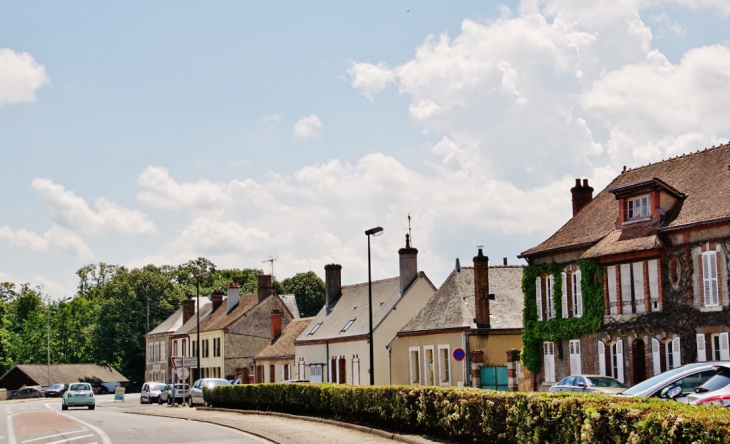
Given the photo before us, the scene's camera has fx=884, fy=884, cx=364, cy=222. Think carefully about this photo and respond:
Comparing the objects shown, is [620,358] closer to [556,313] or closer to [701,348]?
[701,348]

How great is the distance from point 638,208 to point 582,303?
4.40m

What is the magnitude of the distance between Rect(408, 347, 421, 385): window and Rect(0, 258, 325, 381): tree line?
5850 centimetres

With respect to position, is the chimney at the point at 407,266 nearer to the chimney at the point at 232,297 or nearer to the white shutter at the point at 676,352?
the white shutter at the point at 676,352

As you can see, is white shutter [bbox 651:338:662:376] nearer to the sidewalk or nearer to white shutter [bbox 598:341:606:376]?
white shutter [bbox 598:341:606:376]

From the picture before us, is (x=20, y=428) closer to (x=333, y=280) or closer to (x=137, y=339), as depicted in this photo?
(x=333, y=280)

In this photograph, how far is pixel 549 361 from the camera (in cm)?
3703

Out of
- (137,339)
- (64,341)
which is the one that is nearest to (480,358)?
(137,339)

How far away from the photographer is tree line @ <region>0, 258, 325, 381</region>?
100m

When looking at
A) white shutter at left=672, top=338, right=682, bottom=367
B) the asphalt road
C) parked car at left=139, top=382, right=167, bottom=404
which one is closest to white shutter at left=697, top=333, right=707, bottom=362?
white shutter at left=672, top=338, right=682, bottom=367

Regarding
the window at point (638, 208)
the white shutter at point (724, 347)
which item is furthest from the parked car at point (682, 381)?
the window at point (638, 208)

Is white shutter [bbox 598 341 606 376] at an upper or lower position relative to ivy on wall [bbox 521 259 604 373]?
lower

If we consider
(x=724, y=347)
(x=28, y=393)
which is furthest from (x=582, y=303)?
(x=28, y=393)

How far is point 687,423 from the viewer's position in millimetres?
10320

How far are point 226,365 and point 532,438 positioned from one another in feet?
191
